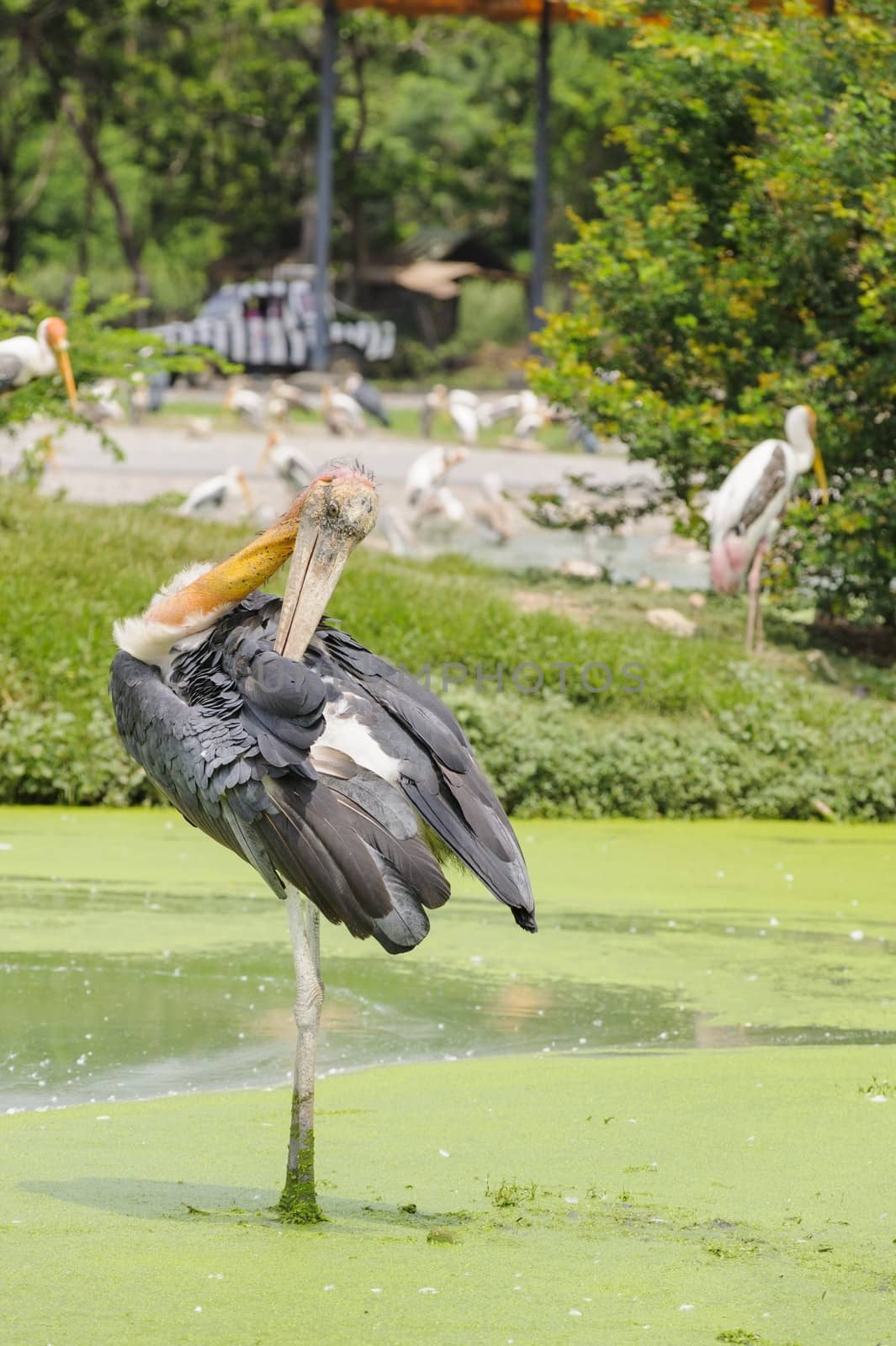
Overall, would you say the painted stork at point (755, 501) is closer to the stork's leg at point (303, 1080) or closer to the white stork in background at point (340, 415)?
the stork's leg at point (303, 1080)

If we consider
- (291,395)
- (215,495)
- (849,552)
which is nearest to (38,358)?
(215,495)

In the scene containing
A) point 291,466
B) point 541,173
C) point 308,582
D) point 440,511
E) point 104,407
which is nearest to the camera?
point 308,582

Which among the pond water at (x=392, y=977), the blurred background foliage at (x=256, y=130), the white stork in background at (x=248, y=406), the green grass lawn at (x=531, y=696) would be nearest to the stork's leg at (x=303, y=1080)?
the pond water at (x=392, y=977)

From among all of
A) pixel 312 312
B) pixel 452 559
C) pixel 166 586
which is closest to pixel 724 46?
pixel 452 559

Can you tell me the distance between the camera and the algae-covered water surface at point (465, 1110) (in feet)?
11.0

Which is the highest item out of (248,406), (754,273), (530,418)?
(754,273)

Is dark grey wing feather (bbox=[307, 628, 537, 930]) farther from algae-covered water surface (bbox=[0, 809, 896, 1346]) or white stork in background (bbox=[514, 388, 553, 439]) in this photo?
white stork in background (bbox=[514, 388, 553, 439])

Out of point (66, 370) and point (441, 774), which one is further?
point (66, 370)

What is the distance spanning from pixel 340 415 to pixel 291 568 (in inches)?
763

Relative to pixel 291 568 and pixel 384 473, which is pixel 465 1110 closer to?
pixel 291 568

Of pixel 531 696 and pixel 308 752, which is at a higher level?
pixel 308 752

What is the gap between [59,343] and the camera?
1128 centimetres

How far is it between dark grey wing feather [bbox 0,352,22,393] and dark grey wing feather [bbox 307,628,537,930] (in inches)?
298

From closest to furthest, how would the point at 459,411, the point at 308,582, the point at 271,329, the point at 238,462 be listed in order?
the point at 308,582 → the point at 238,462 → the point at 459,411 → the point at 271,329
